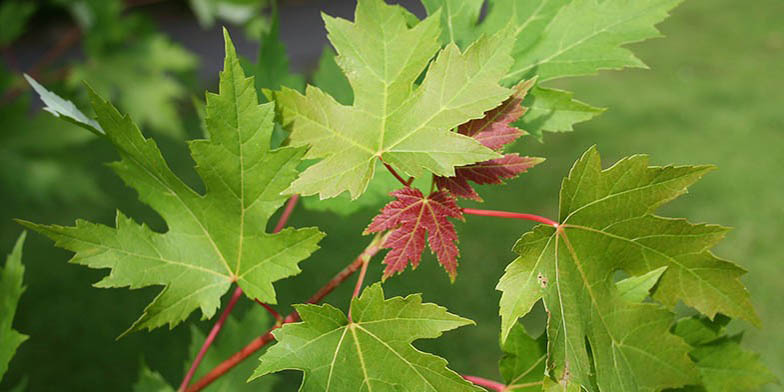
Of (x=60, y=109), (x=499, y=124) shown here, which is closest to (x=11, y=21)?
(x=60, y=109)

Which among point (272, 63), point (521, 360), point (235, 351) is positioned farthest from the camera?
point (235, 351)

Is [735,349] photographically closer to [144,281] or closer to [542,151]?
[144,281]

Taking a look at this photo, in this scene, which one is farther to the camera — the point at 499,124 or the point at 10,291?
the point at 10,291

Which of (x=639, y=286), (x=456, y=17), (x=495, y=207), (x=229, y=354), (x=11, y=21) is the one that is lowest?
(x=495, y=207)

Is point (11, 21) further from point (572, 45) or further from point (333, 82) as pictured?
point (572, 45)

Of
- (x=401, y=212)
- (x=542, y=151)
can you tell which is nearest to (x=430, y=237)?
(x=401, y=212)

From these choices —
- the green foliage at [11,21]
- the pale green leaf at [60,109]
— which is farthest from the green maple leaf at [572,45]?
the green foliage at [11,21]

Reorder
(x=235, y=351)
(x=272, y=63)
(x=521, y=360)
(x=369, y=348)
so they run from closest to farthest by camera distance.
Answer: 1. (x=369, y=348)
2. (x=521, y=360)
3. (x=272, y=63)
4. (x=235, y=351)

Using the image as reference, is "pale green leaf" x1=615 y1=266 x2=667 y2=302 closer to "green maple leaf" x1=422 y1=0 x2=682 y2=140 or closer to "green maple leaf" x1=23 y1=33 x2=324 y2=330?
"green maple leaf" x1=422 y1=0 x2=682 y2=140
